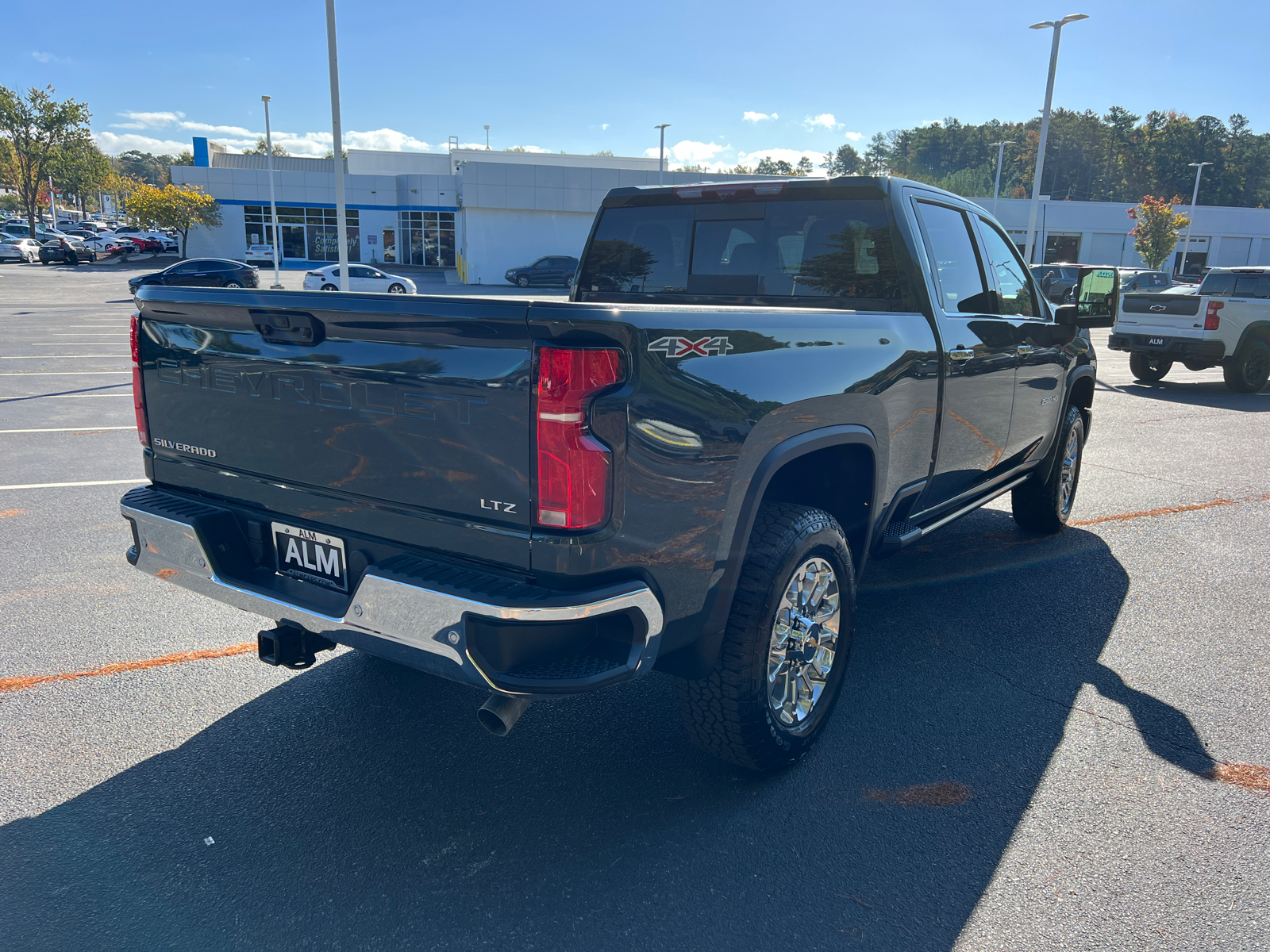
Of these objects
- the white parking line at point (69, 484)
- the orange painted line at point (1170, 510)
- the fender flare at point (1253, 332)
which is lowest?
the white parking line at point (69, 484)

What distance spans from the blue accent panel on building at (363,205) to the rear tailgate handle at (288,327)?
2019 inches

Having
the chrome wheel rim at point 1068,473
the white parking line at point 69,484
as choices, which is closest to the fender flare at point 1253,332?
the chrome wheel rim at point 1068,473

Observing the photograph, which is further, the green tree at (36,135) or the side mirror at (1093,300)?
the green tree at (36,135)

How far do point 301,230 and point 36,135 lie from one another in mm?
23780

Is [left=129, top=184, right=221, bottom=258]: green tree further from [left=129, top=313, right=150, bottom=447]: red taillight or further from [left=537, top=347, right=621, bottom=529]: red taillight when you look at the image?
[left=537, top=347, right=621, bottom=529]: red taillight

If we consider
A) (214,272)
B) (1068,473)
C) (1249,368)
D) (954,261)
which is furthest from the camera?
(214,272)

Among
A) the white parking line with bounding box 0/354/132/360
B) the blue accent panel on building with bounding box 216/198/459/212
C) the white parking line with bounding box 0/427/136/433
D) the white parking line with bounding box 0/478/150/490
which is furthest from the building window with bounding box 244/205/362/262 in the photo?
the white parking line with bounding box 0/478/150/490

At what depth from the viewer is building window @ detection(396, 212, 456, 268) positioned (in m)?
51.8

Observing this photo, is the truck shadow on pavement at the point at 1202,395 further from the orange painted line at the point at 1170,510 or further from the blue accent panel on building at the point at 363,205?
the blue accent panel on building at the point at 363,205

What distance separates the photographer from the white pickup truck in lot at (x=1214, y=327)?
13.7 m

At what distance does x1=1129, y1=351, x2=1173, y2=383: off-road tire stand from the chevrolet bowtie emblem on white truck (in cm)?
1443

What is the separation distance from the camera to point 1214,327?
1366 cm

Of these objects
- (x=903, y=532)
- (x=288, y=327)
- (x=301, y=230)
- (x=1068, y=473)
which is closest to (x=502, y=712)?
(x=288, y=327)

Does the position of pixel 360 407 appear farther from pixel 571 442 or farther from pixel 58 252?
pixel 58 252
